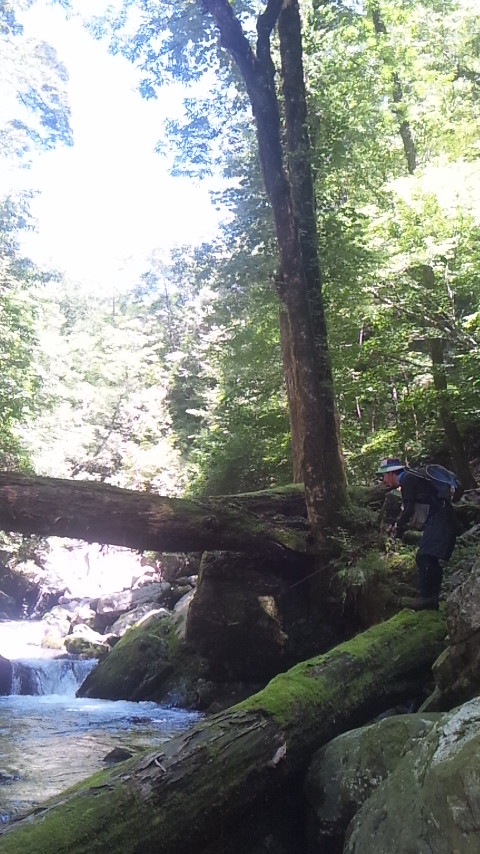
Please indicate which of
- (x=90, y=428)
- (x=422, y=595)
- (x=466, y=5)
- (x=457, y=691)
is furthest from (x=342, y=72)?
(x=90, y=428)

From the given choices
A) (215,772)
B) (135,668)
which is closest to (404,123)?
(135,668)

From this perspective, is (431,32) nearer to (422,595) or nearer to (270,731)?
(422,595)

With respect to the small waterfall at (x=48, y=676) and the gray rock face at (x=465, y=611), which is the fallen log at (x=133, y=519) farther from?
the small waterfall at (x=48, y=676)

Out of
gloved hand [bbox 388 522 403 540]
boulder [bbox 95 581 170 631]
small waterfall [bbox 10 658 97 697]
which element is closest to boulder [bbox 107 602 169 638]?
boulder [bbox 95 581 170 631]

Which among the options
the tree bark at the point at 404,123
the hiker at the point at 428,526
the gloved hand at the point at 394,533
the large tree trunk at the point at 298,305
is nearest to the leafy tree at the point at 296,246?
the large tree trunk at the point at 298,305

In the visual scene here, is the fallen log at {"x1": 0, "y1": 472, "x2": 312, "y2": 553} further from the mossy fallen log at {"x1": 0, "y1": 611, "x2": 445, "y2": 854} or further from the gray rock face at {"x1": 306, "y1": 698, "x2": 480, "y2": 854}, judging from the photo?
the gray rock face at {"x1": 306, "y1": 698, "x2": 480, "y2": 854}

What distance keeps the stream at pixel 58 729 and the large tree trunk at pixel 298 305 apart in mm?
3541

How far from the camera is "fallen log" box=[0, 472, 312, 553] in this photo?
24.1 feet

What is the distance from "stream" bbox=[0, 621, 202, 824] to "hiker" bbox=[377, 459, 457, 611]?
3471 millimetres

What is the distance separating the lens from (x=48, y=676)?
11953 mm

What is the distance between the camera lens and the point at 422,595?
623 cm

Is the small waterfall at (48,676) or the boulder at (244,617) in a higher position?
the boulder at (244,617)

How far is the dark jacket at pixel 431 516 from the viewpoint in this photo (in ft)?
20.2

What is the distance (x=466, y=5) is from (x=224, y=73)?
22.5ft
